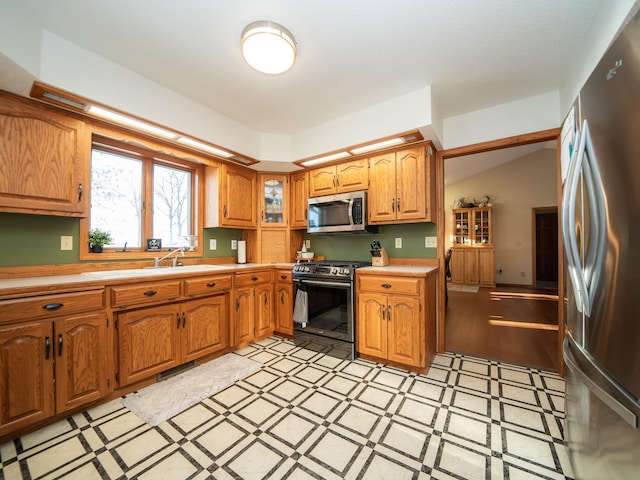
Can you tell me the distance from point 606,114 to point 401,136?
1654 mm

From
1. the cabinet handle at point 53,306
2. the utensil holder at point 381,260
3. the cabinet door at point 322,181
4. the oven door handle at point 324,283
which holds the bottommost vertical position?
the oven door handle at point 324,283

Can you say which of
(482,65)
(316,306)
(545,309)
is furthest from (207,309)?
(545,309)

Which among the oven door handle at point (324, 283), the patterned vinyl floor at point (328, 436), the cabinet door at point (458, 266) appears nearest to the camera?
the patterned vinyl floor at point (328, 436)

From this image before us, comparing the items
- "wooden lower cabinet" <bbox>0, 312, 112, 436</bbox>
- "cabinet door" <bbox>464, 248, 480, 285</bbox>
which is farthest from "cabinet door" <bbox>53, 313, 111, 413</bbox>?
"cabinet door" <bbox>464, 248, 480, 285</bbox>

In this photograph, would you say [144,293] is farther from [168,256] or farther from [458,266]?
[458,266]

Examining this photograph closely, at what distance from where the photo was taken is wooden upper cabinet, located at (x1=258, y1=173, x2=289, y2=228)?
3.41 m

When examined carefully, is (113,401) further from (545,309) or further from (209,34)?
(545,309)

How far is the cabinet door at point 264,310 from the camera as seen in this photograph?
297 centimetres

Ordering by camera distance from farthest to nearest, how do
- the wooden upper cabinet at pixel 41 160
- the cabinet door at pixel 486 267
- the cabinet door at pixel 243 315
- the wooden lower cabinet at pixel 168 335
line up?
the cabinet door at pixel 486 267
the cabinet door at pixel 243 315
the wooden lower cabinet at pixel 168 335
the wooden upper cabinet at pixel 41 160

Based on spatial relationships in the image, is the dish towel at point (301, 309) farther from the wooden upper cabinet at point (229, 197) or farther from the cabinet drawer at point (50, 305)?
the cabinet drawer at point (50, 305)

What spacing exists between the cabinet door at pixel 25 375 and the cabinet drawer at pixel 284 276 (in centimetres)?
191

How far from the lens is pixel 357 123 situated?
266 cm

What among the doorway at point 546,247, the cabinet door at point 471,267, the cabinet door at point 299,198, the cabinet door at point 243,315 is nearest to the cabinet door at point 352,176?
the cabinet door at point 299,198

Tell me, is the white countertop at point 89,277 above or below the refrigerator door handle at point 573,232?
below
